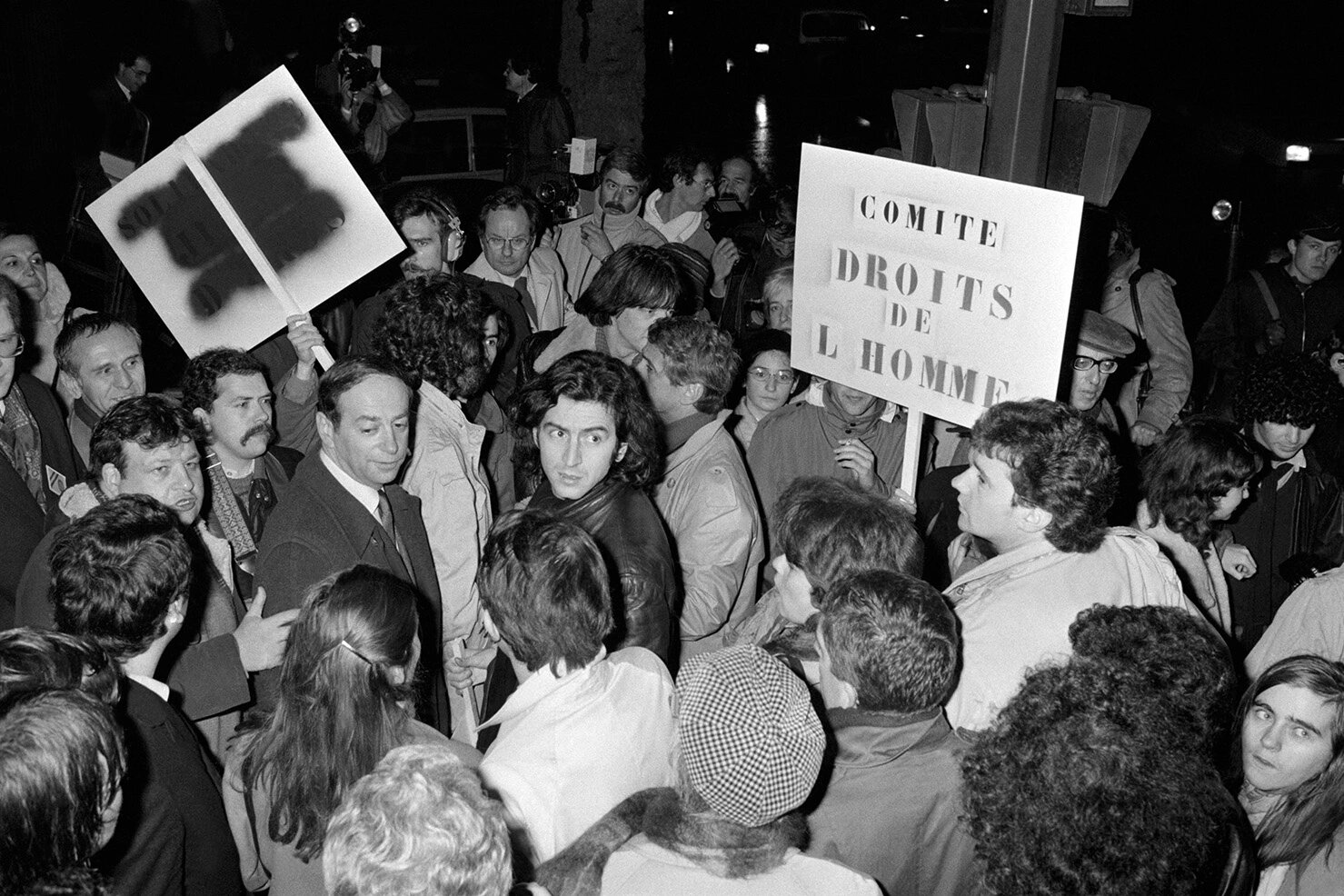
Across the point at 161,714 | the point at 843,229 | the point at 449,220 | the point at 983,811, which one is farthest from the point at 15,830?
the point at 449,220

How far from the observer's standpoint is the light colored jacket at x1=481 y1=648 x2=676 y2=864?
2.48 metres

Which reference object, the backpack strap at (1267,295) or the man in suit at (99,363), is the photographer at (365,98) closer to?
the man in suit at (99,363)

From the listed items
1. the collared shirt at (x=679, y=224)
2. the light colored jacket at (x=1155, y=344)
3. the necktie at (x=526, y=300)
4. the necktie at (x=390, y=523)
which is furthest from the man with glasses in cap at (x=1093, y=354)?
the collared shirt at (x=679, y=224)

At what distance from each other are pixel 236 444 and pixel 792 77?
26431 mm

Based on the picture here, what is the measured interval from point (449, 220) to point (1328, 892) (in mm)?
4862

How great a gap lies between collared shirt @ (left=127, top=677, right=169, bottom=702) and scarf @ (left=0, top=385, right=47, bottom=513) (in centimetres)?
182

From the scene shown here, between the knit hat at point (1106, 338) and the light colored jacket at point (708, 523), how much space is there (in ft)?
5.46

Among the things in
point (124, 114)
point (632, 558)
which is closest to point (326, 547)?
point (632, 558)

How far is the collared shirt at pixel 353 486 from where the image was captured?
368cm

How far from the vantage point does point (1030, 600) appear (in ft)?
10.2

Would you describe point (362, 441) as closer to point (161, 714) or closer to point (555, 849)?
point (161, 714)

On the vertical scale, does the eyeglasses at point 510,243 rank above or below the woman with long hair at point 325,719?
above

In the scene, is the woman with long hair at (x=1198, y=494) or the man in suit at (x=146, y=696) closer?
the man in suit at (x=146, y=696)

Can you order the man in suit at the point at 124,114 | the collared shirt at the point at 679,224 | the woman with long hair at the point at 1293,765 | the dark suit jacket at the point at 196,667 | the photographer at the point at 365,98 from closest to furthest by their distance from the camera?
1. the woman with long hair at the point at 1293,765
2. the dark suit jacket at the point at 196,667
3. the collared shirt at the point at 679,224
4. the photographer at the point at 365,98
5. the man in suit at the point at 124,114
